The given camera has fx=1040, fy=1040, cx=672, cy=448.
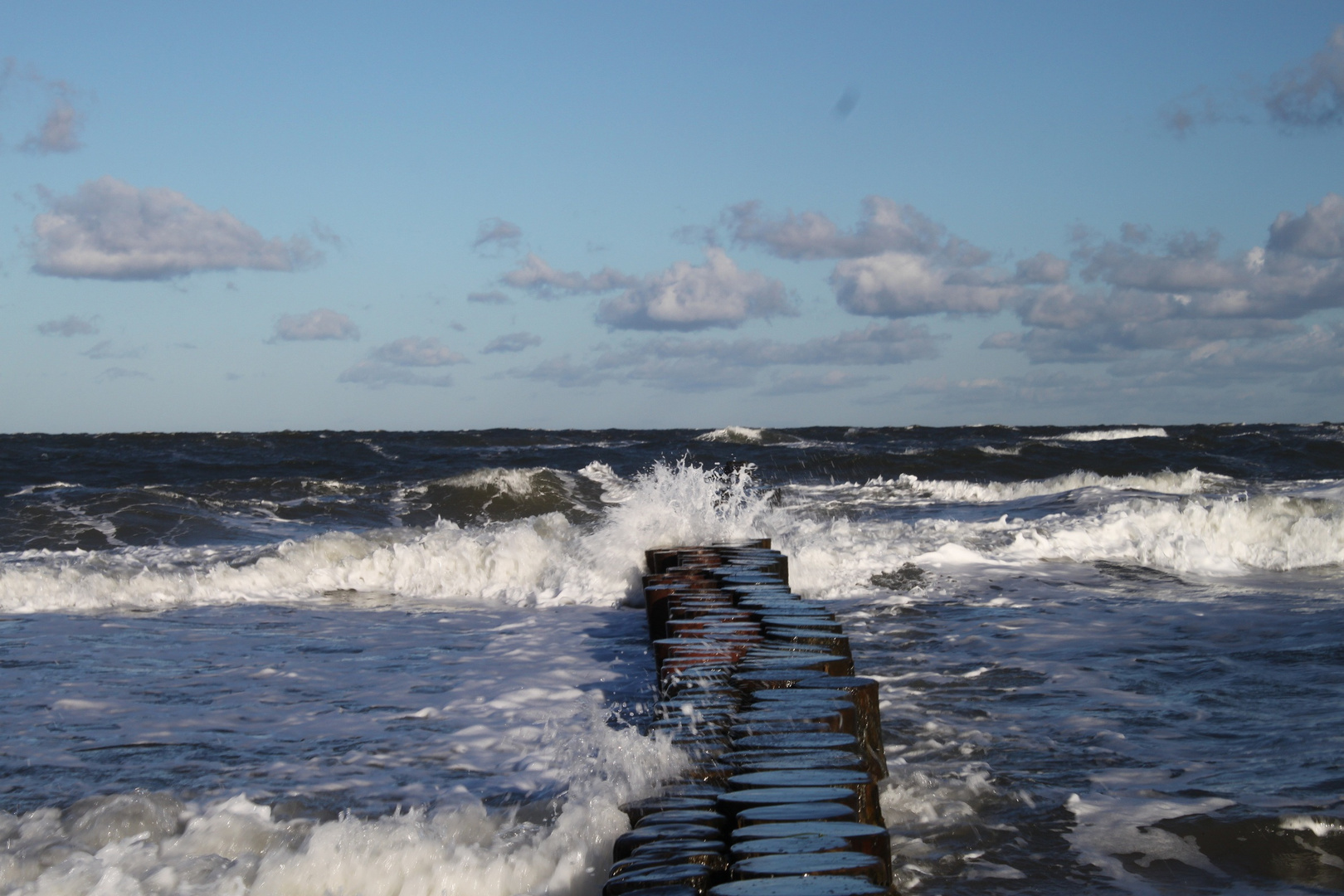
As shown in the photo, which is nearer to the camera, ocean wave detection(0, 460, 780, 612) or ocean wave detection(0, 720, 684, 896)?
ocean wave detection(0, 720, 684, 896)

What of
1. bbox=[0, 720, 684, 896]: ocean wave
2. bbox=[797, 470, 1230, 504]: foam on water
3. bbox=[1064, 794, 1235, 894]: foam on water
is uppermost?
bbox=[797, 470, 1230, 504]: foam on water

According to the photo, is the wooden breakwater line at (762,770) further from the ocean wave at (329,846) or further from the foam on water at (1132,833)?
the foam on water at (1132,833)

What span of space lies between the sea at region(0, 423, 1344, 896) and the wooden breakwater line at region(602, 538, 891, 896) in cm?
23

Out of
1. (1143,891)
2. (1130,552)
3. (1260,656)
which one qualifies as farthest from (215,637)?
(1130,552)

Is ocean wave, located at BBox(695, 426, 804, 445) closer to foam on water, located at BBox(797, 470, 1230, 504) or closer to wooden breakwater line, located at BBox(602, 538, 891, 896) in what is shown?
foam on water, located at BBox(797, 470, 1230, 504)

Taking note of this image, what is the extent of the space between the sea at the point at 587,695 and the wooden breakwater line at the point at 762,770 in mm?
225

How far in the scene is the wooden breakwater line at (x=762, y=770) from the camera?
2111 mm

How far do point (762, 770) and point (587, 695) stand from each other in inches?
90.2

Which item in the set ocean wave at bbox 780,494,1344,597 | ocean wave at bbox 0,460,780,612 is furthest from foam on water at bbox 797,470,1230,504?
ocean wave at bbox 0,460,780,612

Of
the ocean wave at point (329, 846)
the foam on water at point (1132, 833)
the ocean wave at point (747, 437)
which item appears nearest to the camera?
the ocean wave at point (329, 846)

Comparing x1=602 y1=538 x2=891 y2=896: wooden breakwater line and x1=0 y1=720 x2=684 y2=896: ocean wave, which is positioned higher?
x1=602 y1=538 x2=891 y2=896: wooden breakwater line

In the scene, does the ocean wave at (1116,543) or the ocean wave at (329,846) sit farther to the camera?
the ocean wave at (1116,543)

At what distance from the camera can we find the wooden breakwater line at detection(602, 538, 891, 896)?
6.93 feet

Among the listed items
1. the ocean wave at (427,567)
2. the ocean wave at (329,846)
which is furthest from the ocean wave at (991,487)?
the ocean wave at (329,846)
